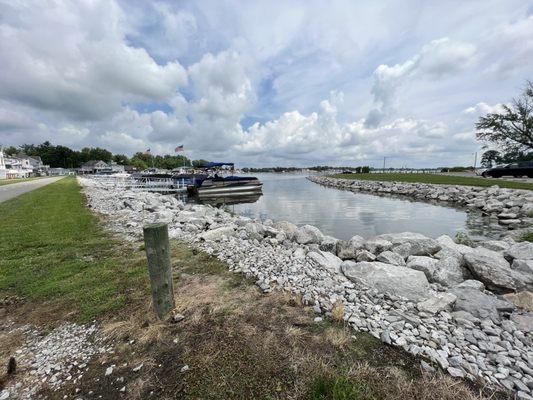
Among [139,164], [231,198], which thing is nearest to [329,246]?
[231,198]

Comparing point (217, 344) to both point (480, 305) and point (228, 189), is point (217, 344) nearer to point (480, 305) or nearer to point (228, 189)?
point (480, 305)

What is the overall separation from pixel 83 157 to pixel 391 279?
147 m

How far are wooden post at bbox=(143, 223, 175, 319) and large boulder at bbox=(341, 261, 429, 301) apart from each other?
339 centimetres

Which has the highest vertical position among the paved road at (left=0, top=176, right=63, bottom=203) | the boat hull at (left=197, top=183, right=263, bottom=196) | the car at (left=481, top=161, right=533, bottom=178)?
the car at (left=481, top=161, right=533, bottom=178)

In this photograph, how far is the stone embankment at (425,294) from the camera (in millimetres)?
2762

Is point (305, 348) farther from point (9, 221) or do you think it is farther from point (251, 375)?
point (9, 221)

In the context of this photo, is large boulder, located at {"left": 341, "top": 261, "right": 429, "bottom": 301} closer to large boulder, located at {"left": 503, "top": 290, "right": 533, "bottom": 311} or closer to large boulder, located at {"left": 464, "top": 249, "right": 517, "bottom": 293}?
large boulder, located at {"left": 503, "top": 290, "right": 533, "bottom": 311}

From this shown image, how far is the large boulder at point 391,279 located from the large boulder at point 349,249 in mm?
2092

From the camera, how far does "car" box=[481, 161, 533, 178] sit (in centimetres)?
3156

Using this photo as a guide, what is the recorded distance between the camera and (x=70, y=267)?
17.2ft

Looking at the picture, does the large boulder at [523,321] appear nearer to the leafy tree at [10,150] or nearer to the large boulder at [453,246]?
the large boulder at [453,246]

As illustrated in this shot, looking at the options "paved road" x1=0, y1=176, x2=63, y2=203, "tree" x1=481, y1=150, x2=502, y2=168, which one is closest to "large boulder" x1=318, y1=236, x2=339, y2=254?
"paved road" x1=0, y1=176, x2=63, y2=203

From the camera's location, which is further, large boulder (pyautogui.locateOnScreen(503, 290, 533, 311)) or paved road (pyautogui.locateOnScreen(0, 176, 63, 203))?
paved road (pyautogui.locateOnScreen(0, 176, 63, 203))

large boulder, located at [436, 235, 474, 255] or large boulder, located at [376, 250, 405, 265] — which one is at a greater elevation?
large boulder, located at [376, 250, 405, 265]
